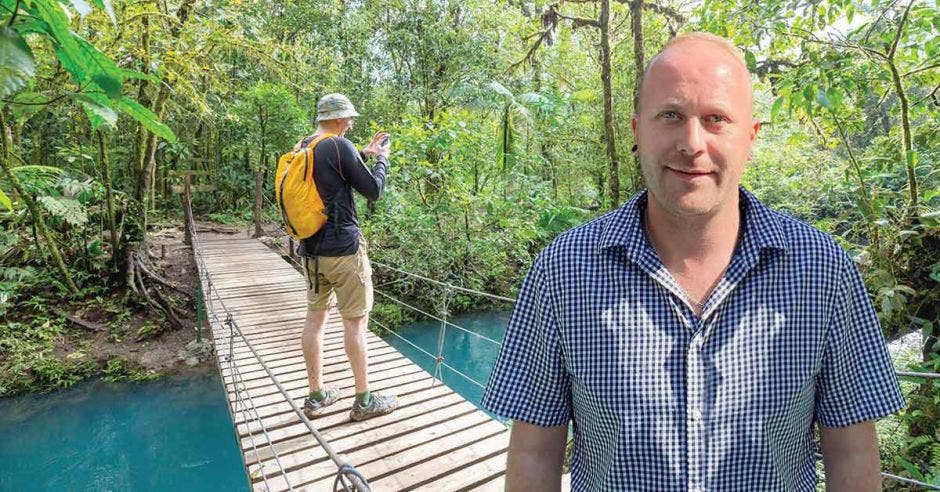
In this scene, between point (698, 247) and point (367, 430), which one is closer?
point (698, 247)

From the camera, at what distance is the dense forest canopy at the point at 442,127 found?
260 cm

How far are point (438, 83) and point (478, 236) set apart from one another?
15.3ft

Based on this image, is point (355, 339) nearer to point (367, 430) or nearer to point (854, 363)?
point (367, 430)

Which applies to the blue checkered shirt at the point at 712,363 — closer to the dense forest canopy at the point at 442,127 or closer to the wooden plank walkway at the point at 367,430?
the dense forest canopy at the point at 442,127

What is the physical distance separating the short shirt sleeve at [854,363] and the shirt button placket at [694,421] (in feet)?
0.80

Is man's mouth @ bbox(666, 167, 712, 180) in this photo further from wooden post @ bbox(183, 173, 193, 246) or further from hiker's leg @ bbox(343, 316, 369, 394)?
wooden post @ bbox(183, 173, 193, 246)

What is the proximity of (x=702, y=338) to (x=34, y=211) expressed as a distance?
8.56 meters

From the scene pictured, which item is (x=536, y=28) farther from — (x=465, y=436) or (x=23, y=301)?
(x=23, y=301)

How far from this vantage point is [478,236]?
927 cm

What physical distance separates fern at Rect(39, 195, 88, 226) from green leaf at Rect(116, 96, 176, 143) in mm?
7761

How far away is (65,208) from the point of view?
689 centimetres

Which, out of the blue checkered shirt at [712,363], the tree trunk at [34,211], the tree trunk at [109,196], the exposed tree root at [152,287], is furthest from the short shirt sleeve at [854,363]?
the tree trunk at [109,196]

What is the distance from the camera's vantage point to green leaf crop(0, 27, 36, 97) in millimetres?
557

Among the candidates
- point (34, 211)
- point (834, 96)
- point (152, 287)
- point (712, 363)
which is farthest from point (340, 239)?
point (152, 287)
